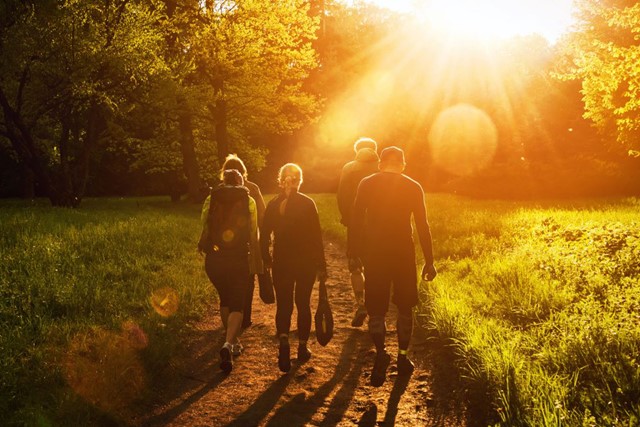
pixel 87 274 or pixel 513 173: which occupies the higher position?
pixel 513 173

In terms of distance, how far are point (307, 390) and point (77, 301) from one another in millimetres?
3834

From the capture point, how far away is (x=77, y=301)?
7.16 meters

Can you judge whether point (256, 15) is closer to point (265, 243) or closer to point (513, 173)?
point (513, 173)

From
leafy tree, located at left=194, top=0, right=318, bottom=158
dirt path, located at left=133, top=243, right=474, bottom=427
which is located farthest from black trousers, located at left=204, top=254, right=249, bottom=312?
leafy tree, located at left=194, top=0, right=318, bottom=158

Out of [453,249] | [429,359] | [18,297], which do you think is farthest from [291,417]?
[453,249]

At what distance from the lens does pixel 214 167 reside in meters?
27.4

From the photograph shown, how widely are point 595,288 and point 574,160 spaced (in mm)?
21420

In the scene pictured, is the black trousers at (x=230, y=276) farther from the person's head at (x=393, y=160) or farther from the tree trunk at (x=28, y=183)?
the tree trunk at (x=28, y=183)

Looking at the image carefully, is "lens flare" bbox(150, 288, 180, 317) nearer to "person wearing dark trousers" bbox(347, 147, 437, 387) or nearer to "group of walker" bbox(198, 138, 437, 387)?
"group of walker" bbox(198, 138, 437, 387)

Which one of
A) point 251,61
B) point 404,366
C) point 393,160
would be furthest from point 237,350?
point 251,61

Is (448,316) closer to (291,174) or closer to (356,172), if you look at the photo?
(356,172)

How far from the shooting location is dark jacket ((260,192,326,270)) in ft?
19.4

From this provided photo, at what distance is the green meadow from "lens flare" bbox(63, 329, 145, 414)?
0.01 meters

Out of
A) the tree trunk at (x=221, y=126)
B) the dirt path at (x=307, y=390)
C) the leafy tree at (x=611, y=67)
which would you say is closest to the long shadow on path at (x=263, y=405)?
the dirt path at (x=307, y=390)
